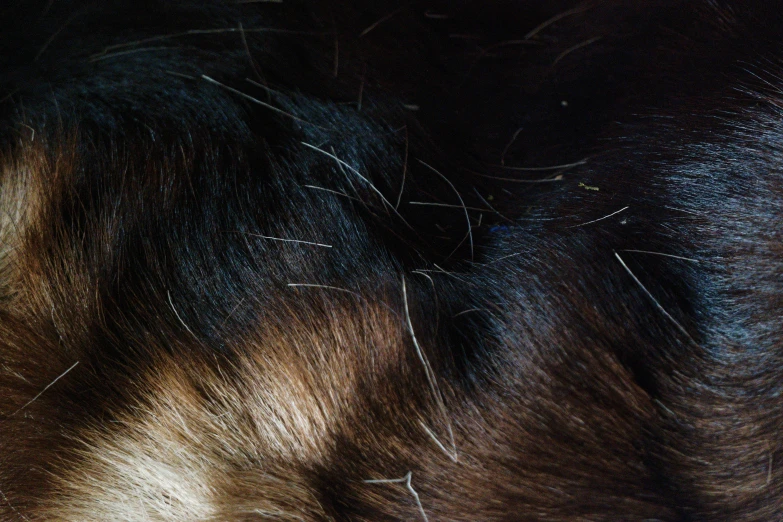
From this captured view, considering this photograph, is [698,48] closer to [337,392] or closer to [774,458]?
[774,458]

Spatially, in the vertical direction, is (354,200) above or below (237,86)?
below

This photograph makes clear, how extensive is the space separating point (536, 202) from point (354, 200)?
0.73ft

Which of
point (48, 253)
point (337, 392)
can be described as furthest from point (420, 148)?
point (48, 253)

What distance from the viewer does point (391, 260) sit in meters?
0.79

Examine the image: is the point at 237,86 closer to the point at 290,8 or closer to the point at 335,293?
the point at 290,8

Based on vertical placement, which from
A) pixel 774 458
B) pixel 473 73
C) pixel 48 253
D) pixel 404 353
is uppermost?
pixel 473 73

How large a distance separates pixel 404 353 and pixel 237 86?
0.41m

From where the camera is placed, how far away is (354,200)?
82cm

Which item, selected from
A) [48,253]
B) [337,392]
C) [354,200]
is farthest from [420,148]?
[48,253]

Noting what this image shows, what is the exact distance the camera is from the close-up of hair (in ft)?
2.35

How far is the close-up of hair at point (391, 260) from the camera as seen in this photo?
72 centimetres

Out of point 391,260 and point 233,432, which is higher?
point 391,260

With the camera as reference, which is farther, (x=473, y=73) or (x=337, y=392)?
(x=473, y=73)

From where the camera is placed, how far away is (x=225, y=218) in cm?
81
